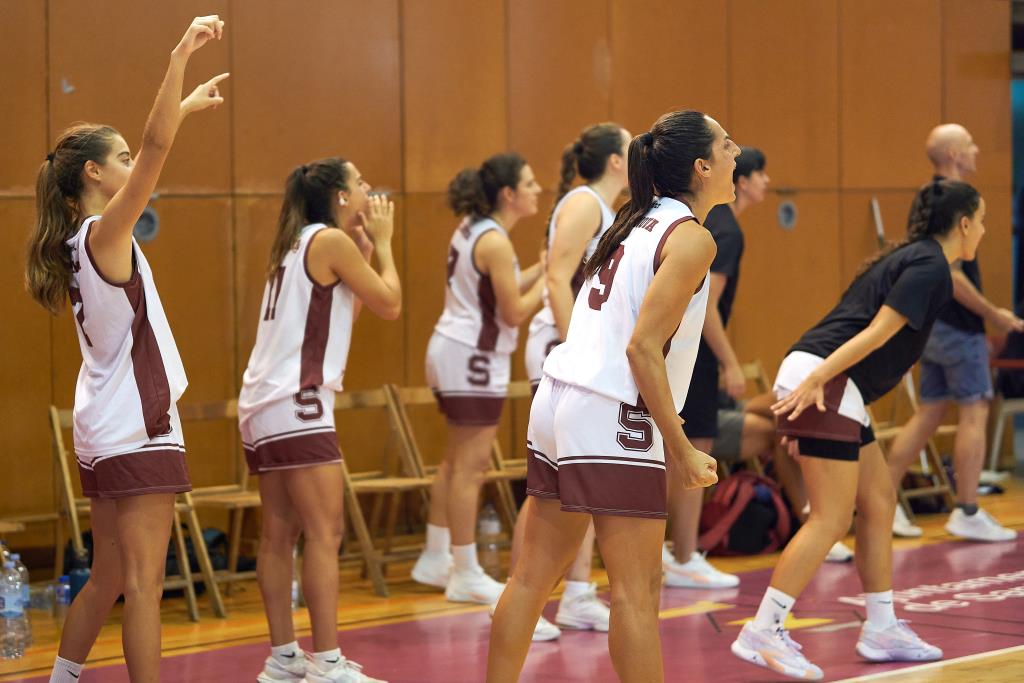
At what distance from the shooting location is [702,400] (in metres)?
6.50

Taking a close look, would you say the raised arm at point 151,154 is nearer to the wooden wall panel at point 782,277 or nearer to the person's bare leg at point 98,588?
the person's bare leg at point 98,588

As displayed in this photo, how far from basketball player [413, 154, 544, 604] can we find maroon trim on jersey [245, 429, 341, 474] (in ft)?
5.52

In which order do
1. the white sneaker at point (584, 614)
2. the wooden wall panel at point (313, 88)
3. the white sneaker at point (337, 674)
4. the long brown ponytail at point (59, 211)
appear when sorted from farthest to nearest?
1. the wooden wall panel at point (313, 88)
2. the white sneaker at point (584, 614)
3. the white sneaker at point (337, 674)
4. the long brown ponytail at point (59, 211)

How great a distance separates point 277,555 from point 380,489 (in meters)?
2.03

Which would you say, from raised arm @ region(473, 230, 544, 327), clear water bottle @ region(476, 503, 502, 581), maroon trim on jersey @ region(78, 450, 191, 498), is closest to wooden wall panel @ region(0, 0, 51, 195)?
raised arm @ region(473, 230, 544, 327)

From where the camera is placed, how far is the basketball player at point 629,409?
3465 mm

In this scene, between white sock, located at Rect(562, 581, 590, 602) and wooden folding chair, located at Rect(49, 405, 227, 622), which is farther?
wooden folding chair, located at Rect(49, 405, 227, 622)

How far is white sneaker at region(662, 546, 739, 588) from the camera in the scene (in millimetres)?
6555

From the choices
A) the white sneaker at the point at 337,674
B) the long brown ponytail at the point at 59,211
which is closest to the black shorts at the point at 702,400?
the white sneaker at the point at 337,674

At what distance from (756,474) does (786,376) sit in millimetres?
2675

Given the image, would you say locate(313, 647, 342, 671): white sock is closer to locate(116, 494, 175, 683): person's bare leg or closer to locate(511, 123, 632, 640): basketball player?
locate(116, 494, 175, 683): person's bare leg

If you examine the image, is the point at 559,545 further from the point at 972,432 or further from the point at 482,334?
the point at 972,432

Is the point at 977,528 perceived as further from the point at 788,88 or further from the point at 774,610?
the point at 774,610

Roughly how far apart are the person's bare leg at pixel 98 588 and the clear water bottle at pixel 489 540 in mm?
3093
